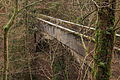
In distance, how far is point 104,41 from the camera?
2684 mm

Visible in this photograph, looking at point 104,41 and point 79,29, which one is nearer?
point 104,41

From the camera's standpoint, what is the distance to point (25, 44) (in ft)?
44.1

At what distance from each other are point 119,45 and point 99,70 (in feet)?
7.38

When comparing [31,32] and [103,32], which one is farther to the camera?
[31,32]

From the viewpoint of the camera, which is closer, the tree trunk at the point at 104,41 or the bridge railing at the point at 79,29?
the tree trunk at the point at 104,41

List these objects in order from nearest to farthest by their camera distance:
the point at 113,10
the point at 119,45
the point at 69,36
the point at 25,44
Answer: the point at 113,10, the point at 119,45, the point at 69,36, the point at 25,44

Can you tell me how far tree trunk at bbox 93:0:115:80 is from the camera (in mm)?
2619

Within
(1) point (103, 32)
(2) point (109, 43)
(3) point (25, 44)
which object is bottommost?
(3) point (25, 44)

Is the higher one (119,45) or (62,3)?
(62,3)

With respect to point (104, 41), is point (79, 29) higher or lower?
lower

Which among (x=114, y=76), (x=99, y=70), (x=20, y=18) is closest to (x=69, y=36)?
(x=114, y=76)

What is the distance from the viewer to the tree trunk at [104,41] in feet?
8.59

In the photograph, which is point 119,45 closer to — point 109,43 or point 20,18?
point 109,43

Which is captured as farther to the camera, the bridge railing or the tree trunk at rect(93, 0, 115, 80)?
the bridge railing
